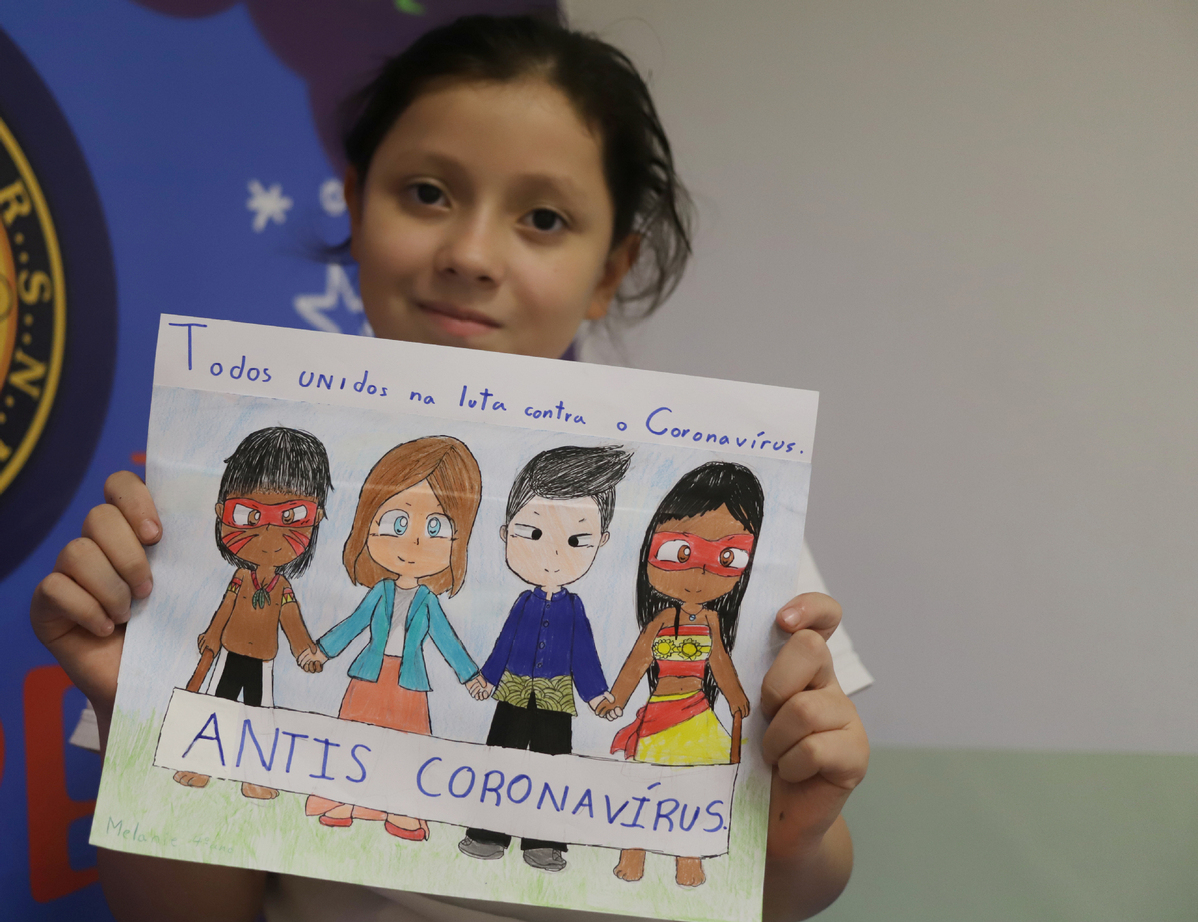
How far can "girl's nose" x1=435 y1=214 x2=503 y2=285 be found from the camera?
0.58m

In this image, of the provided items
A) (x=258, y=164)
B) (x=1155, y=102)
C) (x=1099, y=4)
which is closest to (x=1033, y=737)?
(x=1155, y=102)

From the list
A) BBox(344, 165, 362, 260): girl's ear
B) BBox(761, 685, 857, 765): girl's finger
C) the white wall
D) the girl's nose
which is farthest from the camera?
the white wall

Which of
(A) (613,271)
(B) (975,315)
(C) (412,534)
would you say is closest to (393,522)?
(C) (412,534)

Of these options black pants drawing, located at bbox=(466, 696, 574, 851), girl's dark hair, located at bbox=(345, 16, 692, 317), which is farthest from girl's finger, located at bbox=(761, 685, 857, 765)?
girl's dark hair, located at bbox=(345, 16, 692, 317)

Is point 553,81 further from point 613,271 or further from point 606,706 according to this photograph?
point 606,706

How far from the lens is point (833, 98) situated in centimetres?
99

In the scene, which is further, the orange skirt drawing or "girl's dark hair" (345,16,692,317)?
"girl's dark hair" (345,16,692,317)

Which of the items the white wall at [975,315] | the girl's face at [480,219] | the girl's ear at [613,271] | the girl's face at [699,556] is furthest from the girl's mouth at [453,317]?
the white wall at [975,315]

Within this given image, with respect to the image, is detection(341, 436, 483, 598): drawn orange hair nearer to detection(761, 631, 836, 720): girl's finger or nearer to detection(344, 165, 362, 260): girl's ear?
detection(761, 631, 836, 720): girl's finger

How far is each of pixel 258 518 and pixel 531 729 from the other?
0.18 m

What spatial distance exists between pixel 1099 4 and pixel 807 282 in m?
0.40

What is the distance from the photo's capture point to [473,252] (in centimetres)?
58

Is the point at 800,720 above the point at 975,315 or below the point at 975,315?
below

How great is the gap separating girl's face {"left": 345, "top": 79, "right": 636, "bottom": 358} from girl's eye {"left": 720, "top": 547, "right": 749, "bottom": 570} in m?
0.26
